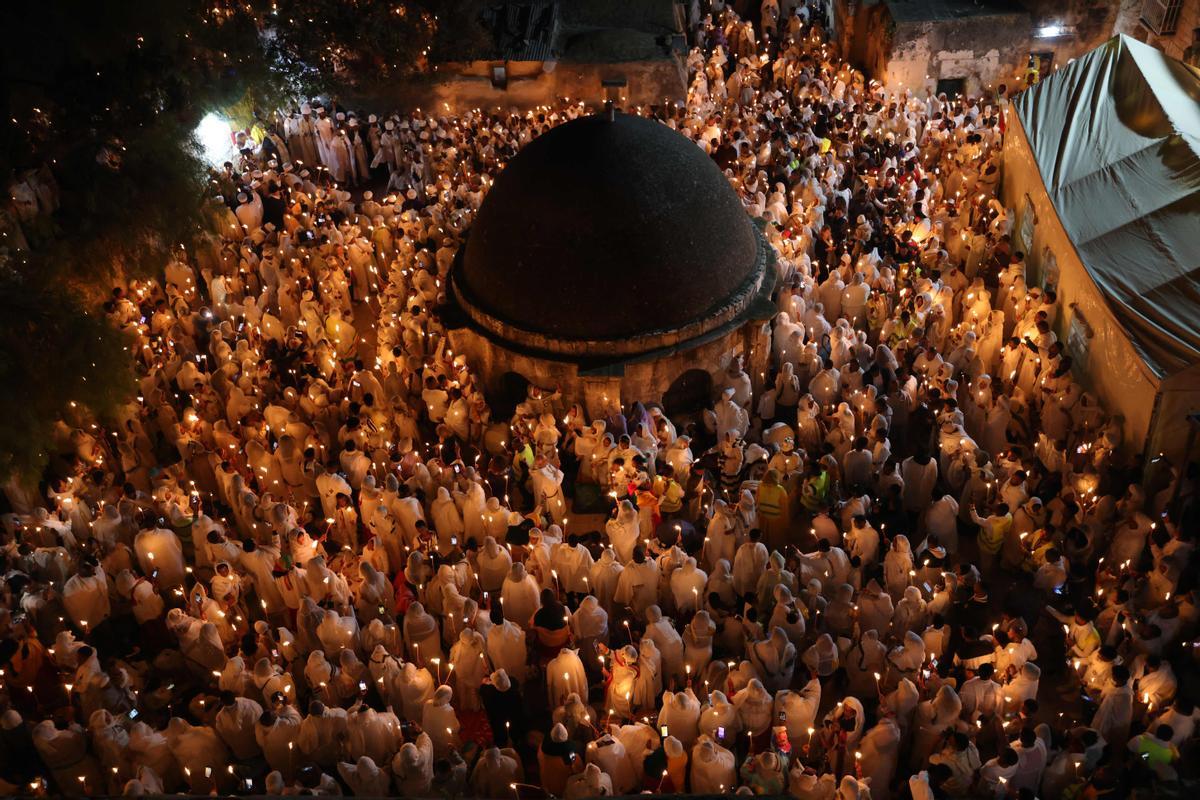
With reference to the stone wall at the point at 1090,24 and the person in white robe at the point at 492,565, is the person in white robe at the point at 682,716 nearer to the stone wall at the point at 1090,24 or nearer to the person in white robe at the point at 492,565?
the person in white robe at the point at 492,565

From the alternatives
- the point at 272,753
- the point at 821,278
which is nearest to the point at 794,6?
the point at 821,278

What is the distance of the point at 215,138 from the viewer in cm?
2116

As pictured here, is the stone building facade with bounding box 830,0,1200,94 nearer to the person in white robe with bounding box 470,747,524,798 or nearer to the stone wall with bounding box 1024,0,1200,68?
the stone wall with bounding box 1024,0,1200,68

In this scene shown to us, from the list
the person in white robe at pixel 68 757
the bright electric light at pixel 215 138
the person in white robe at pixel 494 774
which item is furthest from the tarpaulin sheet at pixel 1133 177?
the bright electric light at pixel 215 138

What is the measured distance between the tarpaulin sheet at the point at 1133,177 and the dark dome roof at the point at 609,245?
484 centimetres

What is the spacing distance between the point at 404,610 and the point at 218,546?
221 centimetres

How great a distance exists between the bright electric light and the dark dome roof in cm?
914

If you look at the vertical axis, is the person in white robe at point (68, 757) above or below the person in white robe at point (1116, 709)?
below

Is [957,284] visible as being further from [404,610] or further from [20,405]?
[20,405]

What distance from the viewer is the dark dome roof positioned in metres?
13.8

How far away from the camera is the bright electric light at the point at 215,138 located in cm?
2061

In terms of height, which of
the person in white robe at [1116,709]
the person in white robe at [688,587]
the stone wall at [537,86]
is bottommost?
the person in white robe at [688,587]

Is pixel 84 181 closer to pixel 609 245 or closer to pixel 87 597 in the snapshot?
pixel 87 597

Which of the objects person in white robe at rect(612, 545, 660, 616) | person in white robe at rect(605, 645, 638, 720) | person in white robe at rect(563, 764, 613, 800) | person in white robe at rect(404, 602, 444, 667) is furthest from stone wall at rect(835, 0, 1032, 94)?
person in white robe at rect(563, 764, 613, 800)
